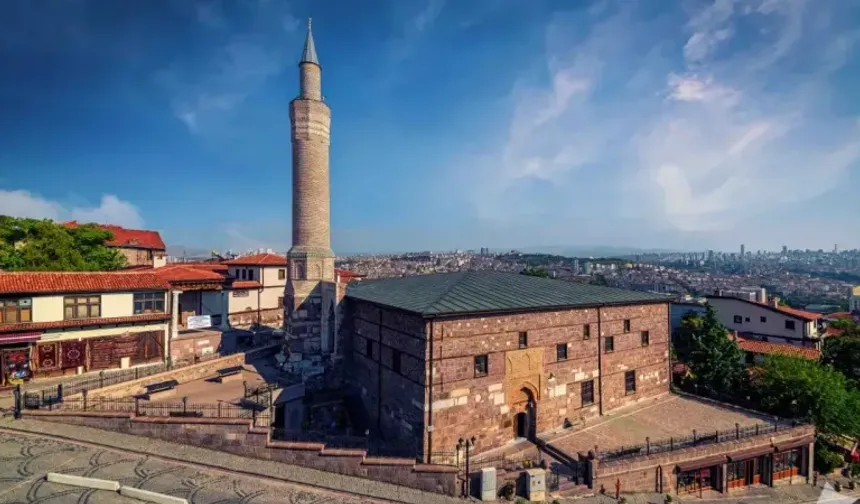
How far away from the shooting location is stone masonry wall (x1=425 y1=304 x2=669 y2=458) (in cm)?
1644

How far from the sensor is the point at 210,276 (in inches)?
1270

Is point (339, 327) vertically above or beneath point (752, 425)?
above

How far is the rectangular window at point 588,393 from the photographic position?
2017 centimetres

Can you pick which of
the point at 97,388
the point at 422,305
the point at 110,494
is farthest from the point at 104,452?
the point at 422,305

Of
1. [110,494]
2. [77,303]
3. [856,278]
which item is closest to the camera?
[110,494]

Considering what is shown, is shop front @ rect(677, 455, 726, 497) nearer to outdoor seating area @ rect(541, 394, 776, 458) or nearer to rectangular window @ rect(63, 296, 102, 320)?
outdoor seating area @ rect(541, 394, 776, 458)

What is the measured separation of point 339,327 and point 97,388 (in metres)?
10.2

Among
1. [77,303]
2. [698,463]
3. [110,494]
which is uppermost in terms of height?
[77,303]

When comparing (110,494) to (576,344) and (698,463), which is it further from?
(698,463)

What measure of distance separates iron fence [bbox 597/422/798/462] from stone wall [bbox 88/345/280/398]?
1901 cm

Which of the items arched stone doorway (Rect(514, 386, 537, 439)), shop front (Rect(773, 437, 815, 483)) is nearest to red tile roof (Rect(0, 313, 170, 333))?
arched stone doorway (Rect(514, 386, 537, 439))

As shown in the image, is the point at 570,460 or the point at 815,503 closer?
the point at 570,460

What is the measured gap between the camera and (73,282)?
67.6ft

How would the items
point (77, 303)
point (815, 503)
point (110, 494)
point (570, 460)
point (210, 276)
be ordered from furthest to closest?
1. point (210, 276)
2. point (77, 303)
3. point (815, 503)
4. point (570, 460)
5. point (110, 494)
